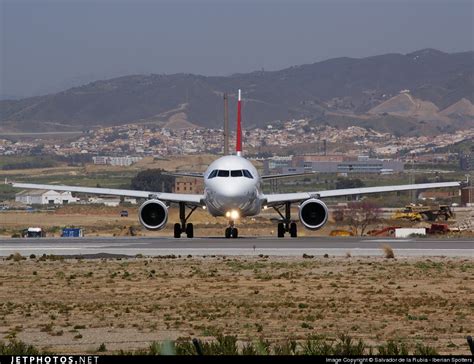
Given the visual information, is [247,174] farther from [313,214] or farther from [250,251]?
[250,251]

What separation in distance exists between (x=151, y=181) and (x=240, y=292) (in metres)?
135

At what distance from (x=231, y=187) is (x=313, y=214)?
4.83 metres

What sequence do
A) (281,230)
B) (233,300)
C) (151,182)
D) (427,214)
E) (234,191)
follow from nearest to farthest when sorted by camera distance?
1. (233,300)
2. (234,191)
3. (281,230)
4. (427,214)
5. (151,182)

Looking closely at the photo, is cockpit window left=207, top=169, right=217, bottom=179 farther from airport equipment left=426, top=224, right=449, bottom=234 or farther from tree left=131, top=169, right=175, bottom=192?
tree left=131, top=169, right=175, bottom=192

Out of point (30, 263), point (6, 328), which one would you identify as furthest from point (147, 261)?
point (6, 328)

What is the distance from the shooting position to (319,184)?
18088 centimetres

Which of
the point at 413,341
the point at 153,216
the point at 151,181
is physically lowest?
the point at 413,341

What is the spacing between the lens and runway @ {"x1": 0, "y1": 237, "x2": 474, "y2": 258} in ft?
157

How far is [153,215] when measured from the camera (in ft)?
202

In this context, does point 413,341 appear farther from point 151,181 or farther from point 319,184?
point 319,184

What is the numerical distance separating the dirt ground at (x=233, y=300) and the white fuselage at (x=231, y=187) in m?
13.3

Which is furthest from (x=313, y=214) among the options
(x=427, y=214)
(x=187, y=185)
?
(x=187, y=185)

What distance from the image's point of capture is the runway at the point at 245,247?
47969 mm

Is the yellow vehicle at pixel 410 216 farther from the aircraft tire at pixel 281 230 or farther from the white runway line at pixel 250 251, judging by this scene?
the white runway line at pixel 250 251
